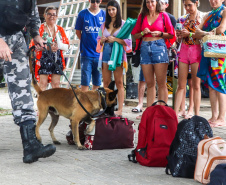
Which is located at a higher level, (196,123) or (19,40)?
(19,40)

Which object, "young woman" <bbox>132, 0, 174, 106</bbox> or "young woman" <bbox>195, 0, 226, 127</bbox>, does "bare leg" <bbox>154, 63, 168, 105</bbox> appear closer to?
"young woman" <bbox>132, 0, 174, 106</bbox>

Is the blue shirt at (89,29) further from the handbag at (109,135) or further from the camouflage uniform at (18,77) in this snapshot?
the camouflage uniform at (18,77)

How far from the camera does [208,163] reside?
13.2 feet

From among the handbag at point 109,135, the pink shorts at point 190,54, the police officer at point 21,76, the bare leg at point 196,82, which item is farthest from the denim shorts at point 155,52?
the police officer at point 21,76

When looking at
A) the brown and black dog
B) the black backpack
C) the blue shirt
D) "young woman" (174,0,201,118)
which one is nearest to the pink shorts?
"young woman" (174,0,201,118)

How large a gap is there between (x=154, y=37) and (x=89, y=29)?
1.69 meters

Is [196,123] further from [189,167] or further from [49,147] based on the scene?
[49,147]

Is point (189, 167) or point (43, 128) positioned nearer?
point (189, 167)

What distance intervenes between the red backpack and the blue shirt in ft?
12.8

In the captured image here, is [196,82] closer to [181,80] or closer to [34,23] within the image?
[181,80]

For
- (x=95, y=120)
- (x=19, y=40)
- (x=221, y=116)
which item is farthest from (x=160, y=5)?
(x=19, y=40)

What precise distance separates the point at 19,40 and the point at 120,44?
Result: 130 inches

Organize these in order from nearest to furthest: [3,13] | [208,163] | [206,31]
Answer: [208,163] < [3,13] < [206,31]

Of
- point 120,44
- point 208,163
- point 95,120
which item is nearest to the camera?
point 208,163
